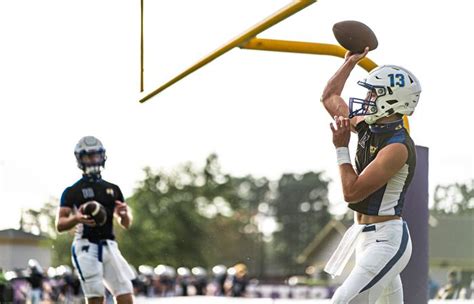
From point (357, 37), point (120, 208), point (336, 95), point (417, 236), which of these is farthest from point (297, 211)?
point (336, 95)

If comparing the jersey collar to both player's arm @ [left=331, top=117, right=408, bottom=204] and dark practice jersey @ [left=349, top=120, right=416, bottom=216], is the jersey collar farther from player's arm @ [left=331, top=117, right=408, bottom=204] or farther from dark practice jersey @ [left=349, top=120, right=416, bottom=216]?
player's arm @ [left=331, top=117, right=408, bottom=204]

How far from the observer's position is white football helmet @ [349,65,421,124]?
562cm

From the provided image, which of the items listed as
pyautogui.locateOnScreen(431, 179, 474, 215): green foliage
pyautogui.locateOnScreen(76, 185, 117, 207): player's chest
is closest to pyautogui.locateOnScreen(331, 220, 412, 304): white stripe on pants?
pyautogui.locateOnScreen(76, 185, 117, 207): player's chest

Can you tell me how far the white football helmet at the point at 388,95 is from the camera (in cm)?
562

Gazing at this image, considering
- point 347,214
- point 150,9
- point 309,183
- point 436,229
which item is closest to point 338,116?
point 150,9

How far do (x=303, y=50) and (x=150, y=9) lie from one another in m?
1.85

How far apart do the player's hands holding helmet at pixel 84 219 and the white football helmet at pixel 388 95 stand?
2.84 meters

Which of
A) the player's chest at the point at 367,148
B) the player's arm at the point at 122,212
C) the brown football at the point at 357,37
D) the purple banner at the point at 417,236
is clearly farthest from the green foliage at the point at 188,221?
the player's chest at the point at 367,148

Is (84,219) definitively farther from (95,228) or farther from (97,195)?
(97,195)

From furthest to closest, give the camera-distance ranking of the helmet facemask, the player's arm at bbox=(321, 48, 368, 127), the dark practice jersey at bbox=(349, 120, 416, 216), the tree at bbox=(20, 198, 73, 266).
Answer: the tree at bbox=(20, 198, 73, 266), the player's arm at bbox=(321, 48, 368, 127), the helmet facemask, the dark practice jersey at bbox=(349, 120, 416, 216)

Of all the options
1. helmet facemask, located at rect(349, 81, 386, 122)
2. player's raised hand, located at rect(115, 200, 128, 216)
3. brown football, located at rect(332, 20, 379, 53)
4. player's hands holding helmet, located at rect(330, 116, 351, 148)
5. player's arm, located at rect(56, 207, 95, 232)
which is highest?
brown football, located at rect(332, 20, 379, 53)

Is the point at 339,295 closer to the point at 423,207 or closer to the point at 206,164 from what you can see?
the point at 423,207

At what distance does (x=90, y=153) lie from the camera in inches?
321

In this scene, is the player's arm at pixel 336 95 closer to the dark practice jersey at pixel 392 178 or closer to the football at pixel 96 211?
the dark practice jersey at pixel 392 178
